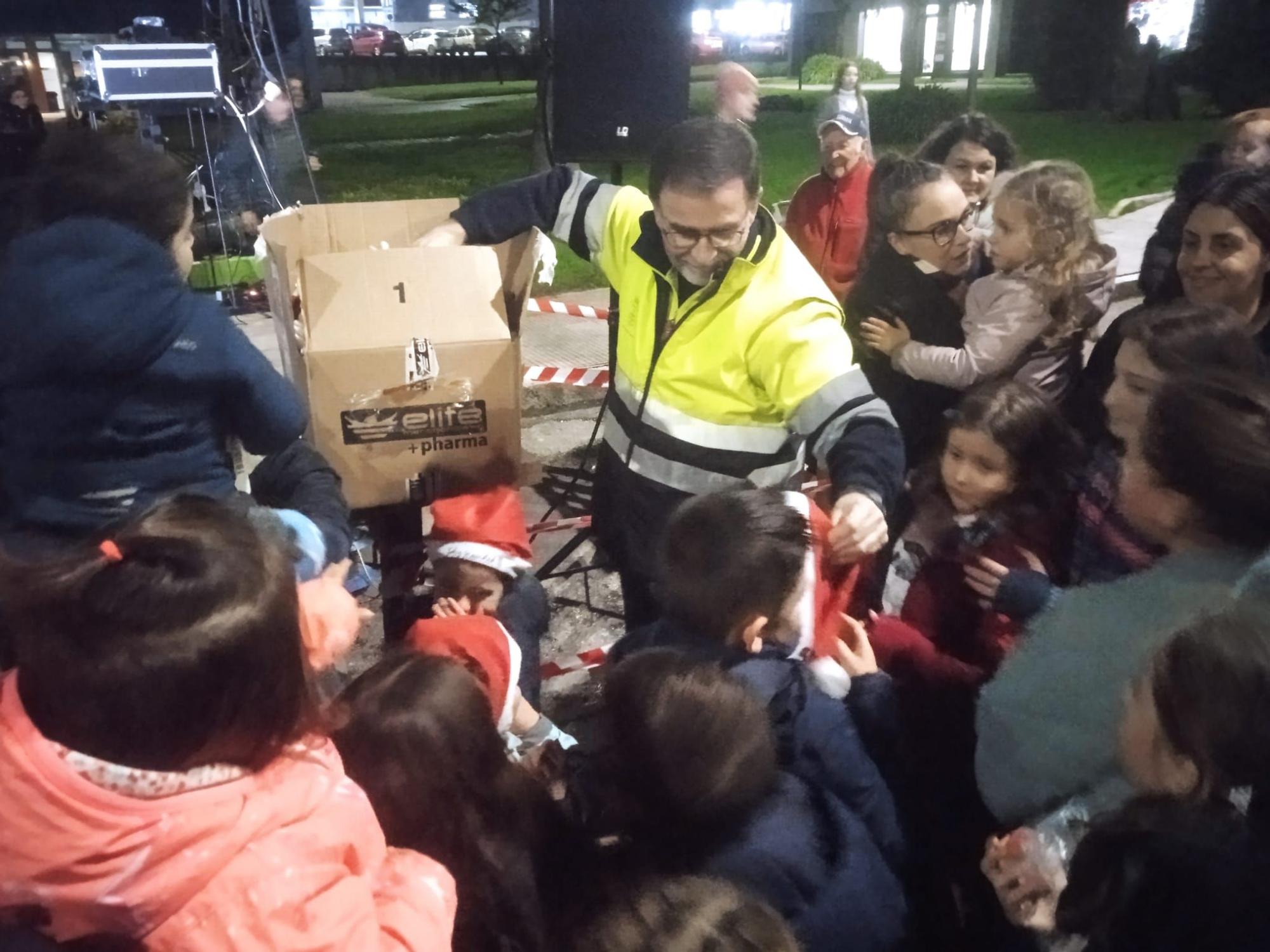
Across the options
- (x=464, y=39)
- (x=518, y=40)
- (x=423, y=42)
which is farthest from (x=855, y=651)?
(x=423, y=42)

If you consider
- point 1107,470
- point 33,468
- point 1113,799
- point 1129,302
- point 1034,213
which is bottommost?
point 1129,302

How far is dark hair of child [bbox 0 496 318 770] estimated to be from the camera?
3.49 ft

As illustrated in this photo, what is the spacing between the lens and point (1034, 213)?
2.76 meters

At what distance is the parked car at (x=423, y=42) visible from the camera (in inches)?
1645

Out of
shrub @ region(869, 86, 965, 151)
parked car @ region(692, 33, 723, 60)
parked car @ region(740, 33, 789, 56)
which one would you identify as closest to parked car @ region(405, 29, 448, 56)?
parked car @ region(692, 33, 723, 60)

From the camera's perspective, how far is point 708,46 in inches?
1580

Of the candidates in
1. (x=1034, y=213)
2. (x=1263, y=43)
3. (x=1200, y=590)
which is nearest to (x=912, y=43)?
(x=1263, y=43)

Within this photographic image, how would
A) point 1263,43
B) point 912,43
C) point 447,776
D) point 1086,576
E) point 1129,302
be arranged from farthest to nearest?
1. point 912,43
2. point 1263,43
3. point 1129,302
4. point 1086,576
5. point 447,776

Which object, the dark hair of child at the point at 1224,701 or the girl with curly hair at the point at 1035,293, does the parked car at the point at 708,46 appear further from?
the dark hair of child at the point at 1224,701

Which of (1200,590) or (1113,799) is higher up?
(1200,590)

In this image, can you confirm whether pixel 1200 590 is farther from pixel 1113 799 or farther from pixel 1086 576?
pixel 1086 576

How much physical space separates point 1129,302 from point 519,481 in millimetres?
6661

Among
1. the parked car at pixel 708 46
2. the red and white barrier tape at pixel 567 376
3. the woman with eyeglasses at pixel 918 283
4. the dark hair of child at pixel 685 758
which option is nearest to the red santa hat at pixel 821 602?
the dark hair of child at pixel 685 758

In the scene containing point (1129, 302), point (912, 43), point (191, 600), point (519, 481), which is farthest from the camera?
point (912, 43)
